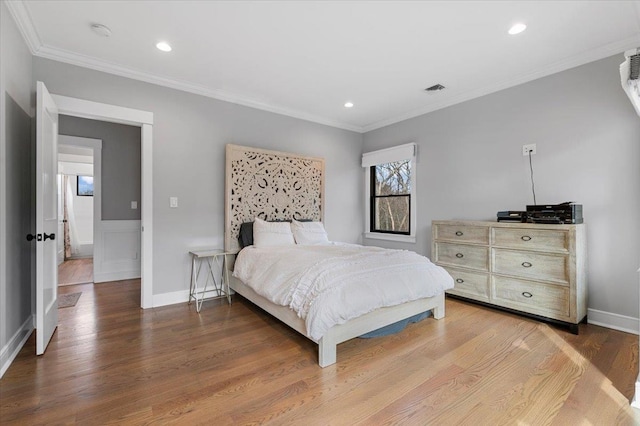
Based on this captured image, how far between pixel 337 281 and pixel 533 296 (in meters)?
2.08

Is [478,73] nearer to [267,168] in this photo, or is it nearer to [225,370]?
[267,168]

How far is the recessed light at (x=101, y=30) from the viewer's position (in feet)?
7.88

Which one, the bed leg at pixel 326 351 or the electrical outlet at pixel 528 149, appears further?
the electrical outlet at pixel 528 149

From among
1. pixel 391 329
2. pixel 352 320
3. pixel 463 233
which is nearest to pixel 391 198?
pixel 463 233

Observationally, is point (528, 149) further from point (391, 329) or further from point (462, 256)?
point (391, 329)

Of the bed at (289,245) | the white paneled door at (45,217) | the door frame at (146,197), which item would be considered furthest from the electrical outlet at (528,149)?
the white paneled door at (45,217)

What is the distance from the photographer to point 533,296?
283cm

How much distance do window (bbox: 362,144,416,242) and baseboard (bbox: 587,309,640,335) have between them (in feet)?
6.95

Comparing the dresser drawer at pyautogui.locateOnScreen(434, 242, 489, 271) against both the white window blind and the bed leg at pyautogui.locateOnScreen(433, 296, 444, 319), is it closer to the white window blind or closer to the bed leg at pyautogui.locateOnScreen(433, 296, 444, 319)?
the bed leg at pyautogui.locateOnScreen(433, 296, 444, 319)

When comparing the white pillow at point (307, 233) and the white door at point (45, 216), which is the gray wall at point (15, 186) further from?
the white pillow at point (307, 233)

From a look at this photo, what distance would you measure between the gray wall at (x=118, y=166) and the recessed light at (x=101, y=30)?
2.49 meters

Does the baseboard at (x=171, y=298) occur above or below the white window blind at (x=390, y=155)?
below

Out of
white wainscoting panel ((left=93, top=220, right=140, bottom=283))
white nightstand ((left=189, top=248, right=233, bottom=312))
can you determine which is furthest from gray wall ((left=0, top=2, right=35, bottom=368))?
white wainscoting panel ((left=93, top=220, right=140, bottom=283))

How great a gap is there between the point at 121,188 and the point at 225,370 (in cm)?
403
